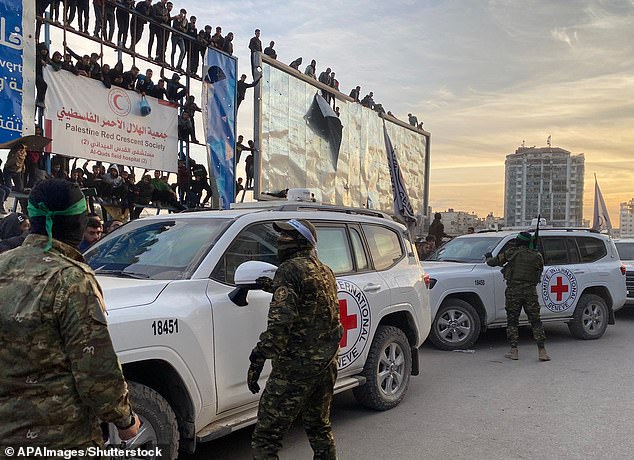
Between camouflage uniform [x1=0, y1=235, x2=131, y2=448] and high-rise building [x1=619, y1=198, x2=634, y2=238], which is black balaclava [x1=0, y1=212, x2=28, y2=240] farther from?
high-rise building [x1=619, y1=198, x2=634, y2=238]

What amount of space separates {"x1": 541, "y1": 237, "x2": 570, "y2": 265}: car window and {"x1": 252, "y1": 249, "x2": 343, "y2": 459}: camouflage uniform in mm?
6571

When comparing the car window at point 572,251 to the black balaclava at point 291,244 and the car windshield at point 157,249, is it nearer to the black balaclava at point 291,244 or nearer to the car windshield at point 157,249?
the car windshield at point 157,249

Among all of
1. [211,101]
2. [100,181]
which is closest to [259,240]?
[100,181]

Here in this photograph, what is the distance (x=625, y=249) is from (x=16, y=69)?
12723mm

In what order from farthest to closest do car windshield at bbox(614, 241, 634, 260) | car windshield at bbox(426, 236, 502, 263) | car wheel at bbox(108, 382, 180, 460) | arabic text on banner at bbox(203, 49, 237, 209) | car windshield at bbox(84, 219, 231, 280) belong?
arabic text on banner at bbox(203, 49, 237, 209) → car windshield at bbox(614, 241, 634, 260) → car windshield at bbox(426, 236, 502, 263) → car windshield at bbox(84, 219, 231, 280) → car wheel at bbox(108, 382, 180, 460)

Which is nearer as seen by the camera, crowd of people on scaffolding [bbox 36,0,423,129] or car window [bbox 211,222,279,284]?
car window [bbox 211,222,279,284]

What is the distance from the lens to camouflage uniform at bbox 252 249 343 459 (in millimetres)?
3154

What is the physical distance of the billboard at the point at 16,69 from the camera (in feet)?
30.0

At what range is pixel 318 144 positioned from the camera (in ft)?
54.0

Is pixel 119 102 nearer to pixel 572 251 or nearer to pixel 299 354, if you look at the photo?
pixel 572 251

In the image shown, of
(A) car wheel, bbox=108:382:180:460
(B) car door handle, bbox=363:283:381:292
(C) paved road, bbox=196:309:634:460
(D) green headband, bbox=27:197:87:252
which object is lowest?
(C) paved road, bbox=196:309:634:460

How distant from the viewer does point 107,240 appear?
446 cm

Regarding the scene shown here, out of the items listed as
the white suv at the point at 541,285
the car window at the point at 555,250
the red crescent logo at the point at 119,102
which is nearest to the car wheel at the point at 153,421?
the white suv at the point at 541,285

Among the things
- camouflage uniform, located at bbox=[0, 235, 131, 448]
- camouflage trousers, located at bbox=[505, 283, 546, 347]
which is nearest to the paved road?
camouflage trousers, located at bbox=[505, 283, 546, 347]
